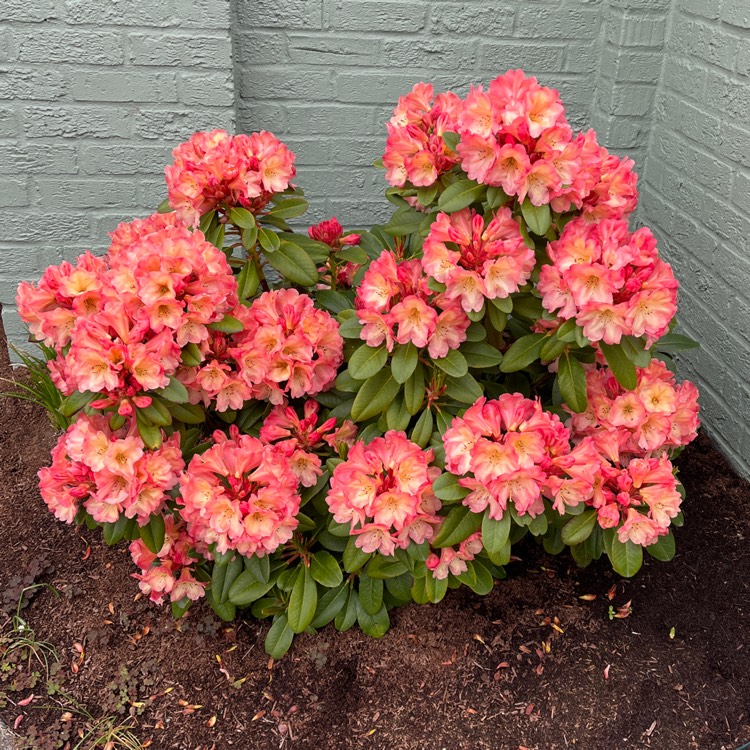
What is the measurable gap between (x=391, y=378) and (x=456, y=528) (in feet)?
1.07

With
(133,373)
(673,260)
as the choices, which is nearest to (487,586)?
(133,373)

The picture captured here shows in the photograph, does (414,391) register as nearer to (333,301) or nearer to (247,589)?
(333,301)

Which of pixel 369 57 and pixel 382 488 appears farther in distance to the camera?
pixel 369 57

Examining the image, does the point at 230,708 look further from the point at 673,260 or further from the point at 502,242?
the point at 673,260

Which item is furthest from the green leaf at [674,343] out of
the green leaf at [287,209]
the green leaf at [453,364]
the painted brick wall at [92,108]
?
the painted brick wall at [92,108]

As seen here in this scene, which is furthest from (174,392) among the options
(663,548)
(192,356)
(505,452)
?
(663,548)

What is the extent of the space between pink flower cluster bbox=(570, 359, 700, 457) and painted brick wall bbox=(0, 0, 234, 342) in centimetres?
138

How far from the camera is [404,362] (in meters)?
1.58

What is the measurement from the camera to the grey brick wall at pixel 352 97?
7.32 ft

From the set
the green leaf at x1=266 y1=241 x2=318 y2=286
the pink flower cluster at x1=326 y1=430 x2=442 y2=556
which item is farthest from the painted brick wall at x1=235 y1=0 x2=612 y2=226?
the pink flower cluster at x1=326 y1=430 x2=442 y2=556

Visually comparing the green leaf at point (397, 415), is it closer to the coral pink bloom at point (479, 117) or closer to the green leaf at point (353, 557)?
the green leaf at point (353, 557)

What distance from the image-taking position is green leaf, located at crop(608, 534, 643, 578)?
1623 millimetres

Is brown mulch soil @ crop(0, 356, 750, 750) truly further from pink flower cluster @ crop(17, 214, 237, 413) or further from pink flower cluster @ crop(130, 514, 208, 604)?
pink flower cluster @ crop(17, 214, 237, 413)

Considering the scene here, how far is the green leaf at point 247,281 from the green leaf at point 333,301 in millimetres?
159
